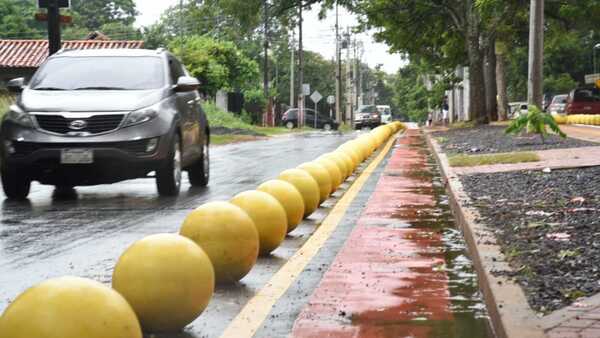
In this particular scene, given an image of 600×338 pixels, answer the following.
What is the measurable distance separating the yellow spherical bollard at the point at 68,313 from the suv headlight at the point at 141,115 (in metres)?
7.78

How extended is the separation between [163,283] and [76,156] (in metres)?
6.82

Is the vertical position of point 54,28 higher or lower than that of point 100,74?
higher

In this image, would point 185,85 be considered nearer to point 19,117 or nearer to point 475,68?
point 19,117

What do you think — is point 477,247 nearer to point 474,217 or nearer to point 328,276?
point 328,276

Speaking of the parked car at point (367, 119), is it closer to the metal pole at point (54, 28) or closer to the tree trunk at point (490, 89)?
the tree trunk at point (490, 89)

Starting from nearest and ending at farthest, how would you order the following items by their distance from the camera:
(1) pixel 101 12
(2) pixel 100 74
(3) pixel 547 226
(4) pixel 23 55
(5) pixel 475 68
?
(3) pixel 547 226, (2) pixel 100 74, (5) pixel 475 68, (4) pixel 23 55, (1) pixel 101 12

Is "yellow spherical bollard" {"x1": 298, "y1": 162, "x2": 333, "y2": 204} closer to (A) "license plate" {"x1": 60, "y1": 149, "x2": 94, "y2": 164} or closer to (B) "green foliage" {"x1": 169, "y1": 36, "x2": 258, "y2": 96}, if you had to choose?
(A) "license plate" {"x1": 60, "y1": 149, "x2": 94, "y2": 164}

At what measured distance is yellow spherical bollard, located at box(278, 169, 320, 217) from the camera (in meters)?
10.3

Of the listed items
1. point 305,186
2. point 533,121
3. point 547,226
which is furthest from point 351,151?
point 547,226

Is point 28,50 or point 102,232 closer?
point 102,232

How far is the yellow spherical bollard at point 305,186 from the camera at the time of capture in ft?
33.9

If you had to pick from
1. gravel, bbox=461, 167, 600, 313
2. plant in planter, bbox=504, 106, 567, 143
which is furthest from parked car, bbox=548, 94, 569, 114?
gravel, bbox=461, 167, 600, 313

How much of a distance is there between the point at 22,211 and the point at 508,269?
6.51 metres

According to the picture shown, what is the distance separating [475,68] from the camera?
3697 centimetres
